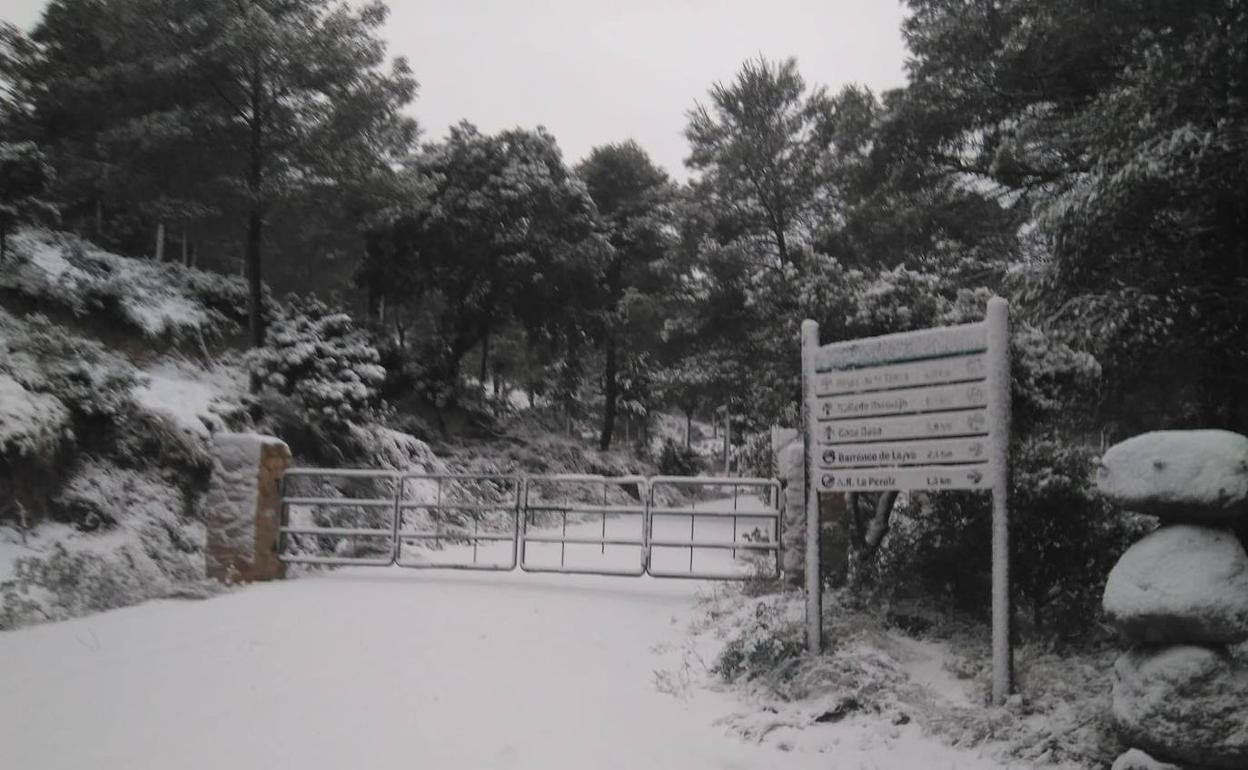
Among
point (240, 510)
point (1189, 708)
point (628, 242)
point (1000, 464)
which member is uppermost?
point (628, 242)

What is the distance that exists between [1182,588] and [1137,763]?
0.80 m

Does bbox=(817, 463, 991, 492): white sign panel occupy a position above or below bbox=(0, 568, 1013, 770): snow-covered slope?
above

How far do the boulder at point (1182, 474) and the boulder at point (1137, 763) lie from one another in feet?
3.77

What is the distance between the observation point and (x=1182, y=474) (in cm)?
374

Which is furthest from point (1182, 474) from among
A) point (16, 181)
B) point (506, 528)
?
point (16, 181)

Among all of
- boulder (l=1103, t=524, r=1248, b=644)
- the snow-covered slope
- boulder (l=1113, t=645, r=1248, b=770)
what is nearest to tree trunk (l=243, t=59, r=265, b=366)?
the snow-covered slope

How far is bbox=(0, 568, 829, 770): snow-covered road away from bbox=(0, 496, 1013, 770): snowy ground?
2cm

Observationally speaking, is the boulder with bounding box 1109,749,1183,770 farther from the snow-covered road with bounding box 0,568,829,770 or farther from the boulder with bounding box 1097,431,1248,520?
the snow-covered road with bounding box 0,568,829,770

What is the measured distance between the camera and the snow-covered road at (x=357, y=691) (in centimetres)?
394

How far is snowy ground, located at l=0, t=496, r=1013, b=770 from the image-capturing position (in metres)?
3.92

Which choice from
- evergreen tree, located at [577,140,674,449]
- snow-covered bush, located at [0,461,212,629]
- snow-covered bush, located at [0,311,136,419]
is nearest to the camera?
snow-covered bush, located at [0,461,212,629]

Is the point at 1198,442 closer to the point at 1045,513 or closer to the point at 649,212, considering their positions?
the point at 1045,513

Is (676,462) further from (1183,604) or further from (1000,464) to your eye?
(1183,604)

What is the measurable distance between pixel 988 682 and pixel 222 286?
1578 cm
